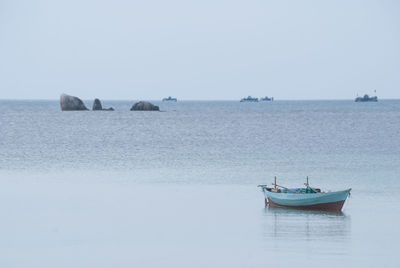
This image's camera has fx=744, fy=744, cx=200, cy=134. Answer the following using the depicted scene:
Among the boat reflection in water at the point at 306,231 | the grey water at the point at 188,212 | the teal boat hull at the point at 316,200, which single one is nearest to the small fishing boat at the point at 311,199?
the teal boat hull at the point at 316,200

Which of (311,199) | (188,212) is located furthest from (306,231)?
(188,212)

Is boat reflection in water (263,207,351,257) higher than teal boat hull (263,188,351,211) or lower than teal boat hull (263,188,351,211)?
lower

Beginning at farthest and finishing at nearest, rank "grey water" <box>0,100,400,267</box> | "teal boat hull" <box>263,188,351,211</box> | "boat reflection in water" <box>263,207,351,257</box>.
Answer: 1. "teal boat hull" <box>263,188,351,211</box>
2. "boat reflection in water" <box>263,207,351,257</box>
3. "grey water" <box>0,100,400,267</box>

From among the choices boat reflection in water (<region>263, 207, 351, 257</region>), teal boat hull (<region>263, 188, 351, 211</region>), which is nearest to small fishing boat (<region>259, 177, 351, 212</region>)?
teal boat hull (<region>263, 188, 351, 211</region>)

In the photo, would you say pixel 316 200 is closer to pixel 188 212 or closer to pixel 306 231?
pixel 306 231

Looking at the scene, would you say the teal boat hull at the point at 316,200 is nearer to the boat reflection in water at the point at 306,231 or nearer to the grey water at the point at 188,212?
the boat reflection in water at the point at 306,231

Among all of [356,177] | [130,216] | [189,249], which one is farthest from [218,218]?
[356,177]

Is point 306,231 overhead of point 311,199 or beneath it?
beneath

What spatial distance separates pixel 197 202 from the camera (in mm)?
39969

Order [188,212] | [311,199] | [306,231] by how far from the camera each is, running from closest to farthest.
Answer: [306,231], [188,212], [311,199]

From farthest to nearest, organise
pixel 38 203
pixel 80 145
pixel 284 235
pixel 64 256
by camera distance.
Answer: pixel 80 145 < pixel 38 203 < pixel 284 235 < pixel 64 256

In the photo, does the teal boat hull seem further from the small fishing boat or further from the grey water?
the grey water

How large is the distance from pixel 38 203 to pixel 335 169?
25.9 metres

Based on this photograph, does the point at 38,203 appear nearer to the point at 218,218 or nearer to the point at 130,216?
the point at 130,216
